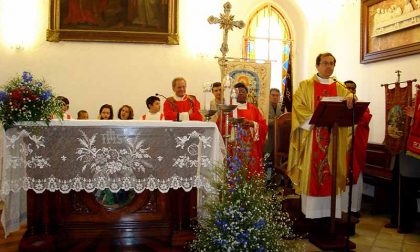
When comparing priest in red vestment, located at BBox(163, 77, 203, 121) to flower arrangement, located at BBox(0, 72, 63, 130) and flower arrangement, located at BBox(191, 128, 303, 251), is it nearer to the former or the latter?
flower arrangement, located at BBox(0, 72, 63, 130)

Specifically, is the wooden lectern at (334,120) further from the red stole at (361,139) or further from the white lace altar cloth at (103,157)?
the red stole at (361,139)

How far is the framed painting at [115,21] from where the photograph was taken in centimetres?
783

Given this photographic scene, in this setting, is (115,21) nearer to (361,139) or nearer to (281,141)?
(281,141)

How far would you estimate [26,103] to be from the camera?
12.0 ft

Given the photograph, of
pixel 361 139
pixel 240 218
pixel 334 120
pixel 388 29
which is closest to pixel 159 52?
pixel 388 29

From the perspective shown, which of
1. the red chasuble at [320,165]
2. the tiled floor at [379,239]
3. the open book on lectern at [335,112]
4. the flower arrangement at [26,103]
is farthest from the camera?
the red chasuble at [320,165]

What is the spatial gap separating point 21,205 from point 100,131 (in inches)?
42.1

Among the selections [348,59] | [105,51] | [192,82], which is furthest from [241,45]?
[105,51]

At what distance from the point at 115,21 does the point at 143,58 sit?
2.82 feet

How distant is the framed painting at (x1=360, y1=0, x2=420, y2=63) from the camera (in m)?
6.02

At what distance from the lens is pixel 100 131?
384cm

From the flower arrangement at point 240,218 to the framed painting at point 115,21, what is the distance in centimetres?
541

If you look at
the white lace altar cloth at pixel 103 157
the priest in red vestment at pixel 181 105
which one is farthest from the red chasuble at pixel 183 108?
the white lace altar cloth at pixel 103 157

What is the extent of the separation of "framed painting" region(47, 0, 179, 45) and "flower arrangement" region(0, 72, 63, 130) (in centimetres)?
434
